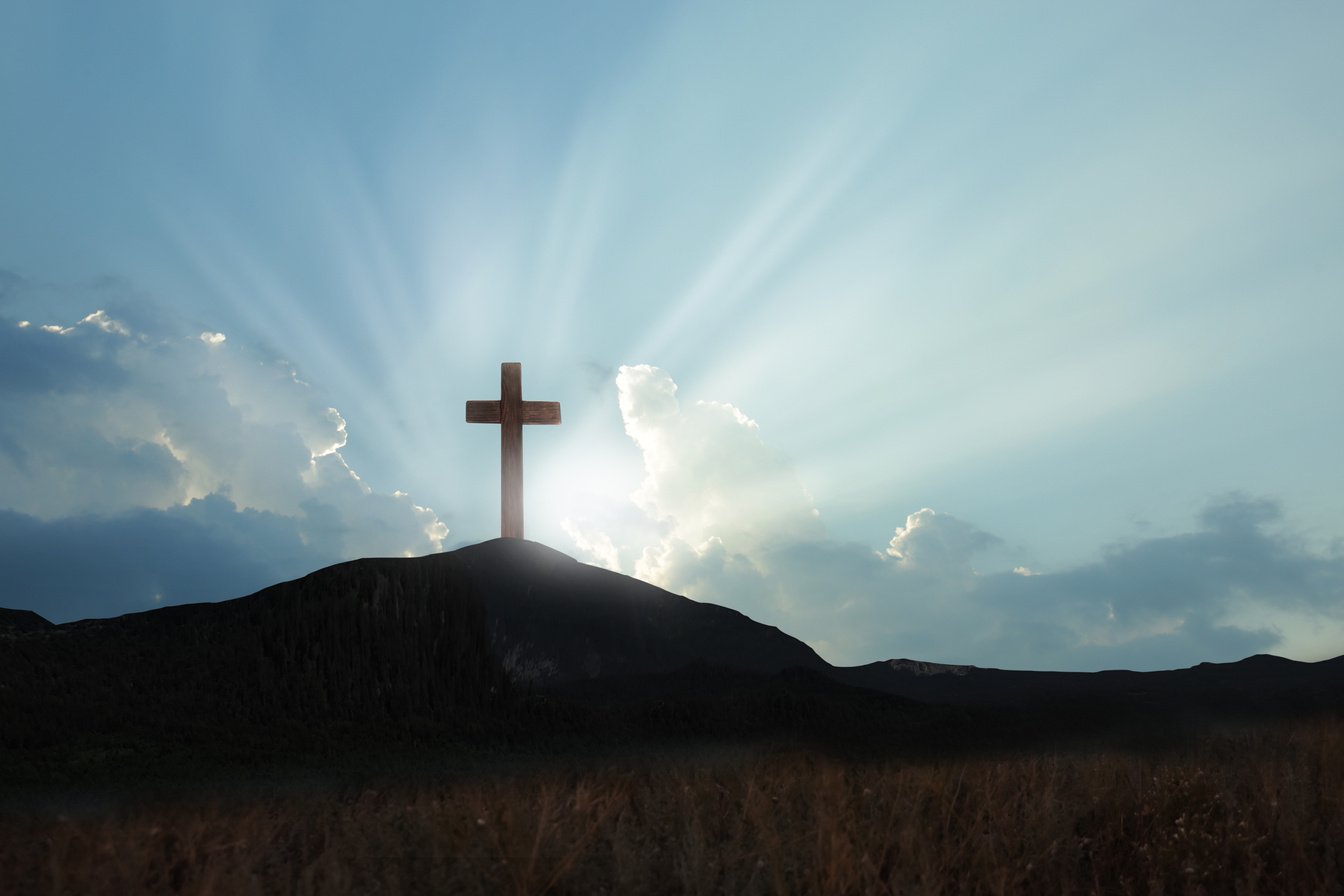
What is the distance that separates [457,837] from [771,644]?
13.8 m

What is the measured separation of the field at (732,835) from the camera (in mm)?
6203

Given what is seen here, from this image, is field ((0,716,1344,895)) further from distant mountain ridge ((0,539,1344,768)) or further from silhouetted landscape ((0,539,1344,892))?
distant mountain ridge ((0,539,1344,768))

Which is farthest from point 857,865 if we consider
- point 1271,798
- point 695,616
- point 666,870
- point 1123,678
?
point 1123,678

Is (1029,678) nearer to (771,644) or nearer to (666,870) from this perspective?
(771,644)

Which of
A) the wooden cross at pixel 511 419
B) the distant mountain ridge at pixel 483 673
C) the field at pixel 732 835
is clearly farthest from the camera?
the wooden cross at pixel 511 419

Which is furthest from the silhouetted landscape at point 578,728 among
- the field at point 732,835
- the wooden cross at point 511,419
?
the wooden cross at point 511,419

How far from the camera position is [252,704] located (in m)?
15.5

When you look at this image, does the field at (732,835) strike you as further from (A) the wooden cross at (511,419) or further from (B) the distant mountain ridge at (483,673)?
(A) the wooden cross at (511,419)

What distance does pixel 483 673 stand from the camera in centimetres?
1739

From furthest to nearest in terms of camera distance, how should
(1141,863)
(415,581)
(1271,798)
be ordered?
(415,581) → (1271,798) → (1141,863)

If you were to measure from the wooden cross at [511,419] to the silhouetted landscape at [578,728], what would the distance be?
1.01m

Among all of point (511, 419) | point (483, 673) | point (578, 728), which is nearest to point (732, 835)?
point (578, 728)

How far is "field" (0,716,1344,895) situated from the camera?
6203mm

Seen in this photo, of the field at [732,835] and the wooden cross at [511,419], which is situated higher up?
the wooden cross at [511,419]
